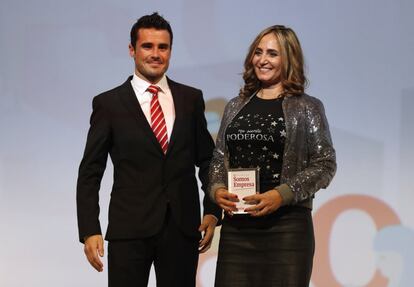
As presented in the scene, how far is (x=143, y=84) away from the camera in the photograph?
A: 252 centimetres

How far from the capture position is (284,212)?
2357 millimetres

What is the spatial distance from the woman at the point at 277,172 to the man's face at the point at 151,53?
0.31 meters

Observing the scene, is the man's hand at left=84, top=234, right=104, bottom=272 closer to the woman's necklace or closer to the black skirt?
the black skirt

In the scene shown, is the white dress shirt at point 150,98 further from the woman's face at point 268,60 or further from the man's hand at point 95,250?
the man's hand at point 95,250

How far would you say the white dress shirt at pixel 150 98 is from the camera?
2.51 m

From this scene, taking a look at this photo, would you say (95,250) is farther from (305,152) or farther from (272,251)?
(305,152)

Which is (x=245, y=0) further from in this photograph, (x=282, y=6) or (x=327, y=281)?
(x=327, y=281)

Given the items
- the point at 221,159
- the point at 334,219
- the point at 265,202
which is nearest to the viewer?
the point at 265,202

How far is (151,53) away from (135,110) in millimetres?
199

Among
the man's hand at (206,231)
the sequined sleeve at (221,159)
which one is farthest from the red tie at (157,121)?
the man's hand at (206,231)

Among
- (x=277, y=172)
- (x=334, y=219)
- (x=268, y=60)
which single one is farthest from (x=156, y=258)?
(x=334, y=219)

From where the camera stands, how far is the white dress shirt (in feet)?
8.25
